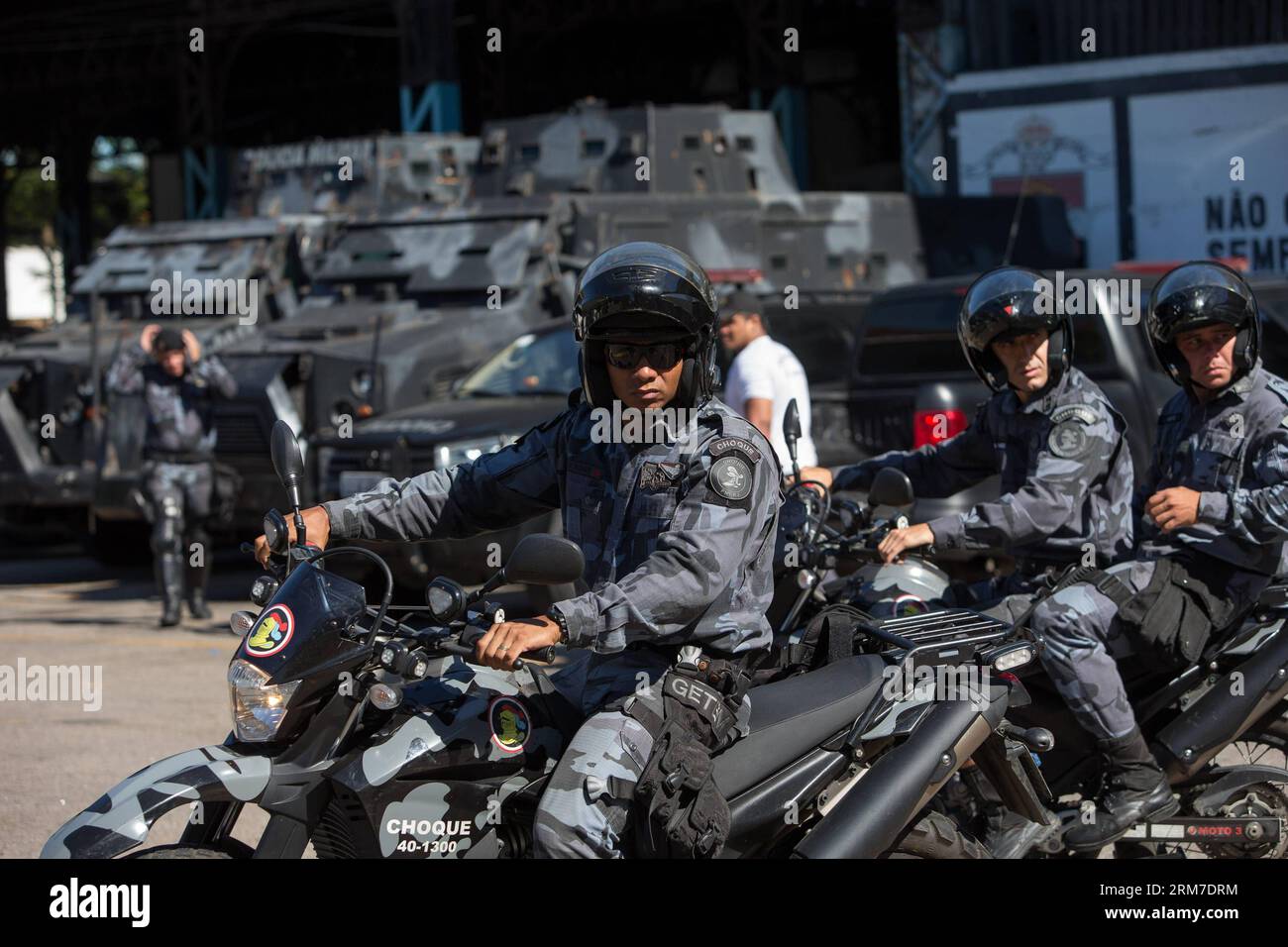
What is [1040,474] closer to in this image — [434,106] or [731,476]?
[731,476]

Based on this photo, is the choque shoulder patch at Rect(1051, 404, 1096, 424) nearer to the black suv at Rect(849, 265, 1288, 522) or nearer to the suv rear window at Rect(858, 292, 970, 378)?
the black suv at Rect(849, 265, 1288, 522)

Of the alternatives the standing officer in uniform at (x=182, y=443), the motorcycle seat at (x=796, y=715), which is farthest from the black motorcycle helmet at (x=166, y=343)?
the motorcycle seat at (x=796, y=715)

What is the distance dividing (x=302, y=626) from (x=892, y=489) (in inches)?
83.8

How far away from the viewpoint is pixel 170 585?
1091 cm

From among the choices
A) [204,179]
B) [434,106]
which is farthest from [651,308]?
[204,179]

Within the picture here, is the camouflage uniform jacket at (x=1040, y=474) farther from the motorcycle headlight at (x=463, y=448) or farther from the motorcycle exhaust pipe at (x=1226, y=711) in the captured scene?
the motorcycle headlight at (x=463, y=448)

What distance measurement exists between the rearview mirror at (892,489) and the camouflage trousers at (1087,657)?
0.50 meters

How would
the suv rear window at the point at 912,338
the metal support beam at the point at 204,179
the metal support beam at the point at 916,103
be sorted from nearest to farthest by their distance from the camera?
the suv rear window at the point at 912,338
the metal support beam at the point at 916,103
the metal support beam at the point at 204,179

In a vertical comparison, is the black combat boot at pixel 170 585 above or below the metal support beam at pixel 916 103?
below

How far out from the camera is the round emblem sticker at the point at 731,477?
377 cm

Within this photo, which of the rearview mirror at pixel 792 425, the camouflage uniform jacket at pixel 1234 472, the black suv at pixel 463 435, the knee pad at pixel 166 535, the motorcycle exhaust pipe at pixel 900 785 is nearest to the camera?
the motorcycle exhaust pipe at pixel 900 785
